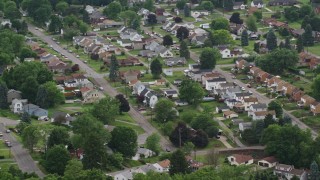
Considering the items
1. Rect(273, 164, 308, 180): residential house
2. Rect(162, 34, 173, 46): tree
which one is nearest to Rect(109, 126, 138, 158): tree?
Rect(273, 164, 308, 180): residential house

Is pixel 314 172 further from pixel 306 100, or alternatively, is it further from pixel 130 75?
pixel 130 75

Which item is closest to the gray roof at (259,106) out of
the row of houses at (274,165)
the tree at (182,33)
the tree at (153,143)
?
the row of houses at (274,165)

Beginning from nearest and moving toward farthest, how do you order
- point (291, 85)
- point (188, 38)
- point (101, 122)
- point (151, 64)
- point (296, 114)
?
1. point (101, 122)
2. point (296, 114)
3. point (291, 85)
4. point (151, 64)
5. point (188, 38)

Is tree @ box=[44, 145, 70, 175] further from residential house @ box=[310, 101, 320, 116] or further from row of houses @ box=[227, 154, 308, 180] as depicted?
residential house @ box=[310, 101, 320, 116]

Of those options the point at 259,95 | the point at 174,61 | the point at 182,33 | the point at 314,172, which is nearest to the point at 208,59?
the point at 174,61

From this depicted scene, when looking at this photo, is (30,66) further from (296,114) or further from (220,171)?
(220,171)

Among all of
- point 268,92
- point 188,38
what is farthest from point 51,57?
point 268,92
